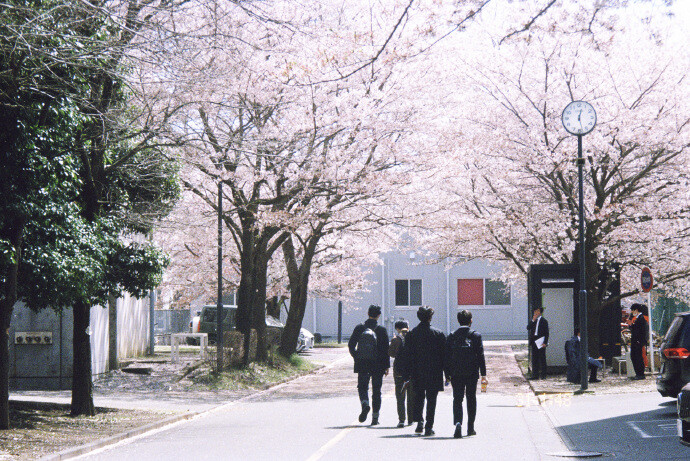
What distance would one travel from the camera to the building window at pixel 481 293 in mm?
50000

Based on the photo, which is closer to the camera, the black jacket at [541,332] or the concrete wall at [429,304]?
the black jacket at [541,332]

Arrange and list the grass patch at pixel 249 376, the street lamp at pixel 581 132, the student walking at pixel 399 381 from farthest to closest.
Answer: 1. the grass patch at pixel 249 376
2. the street lamp at pixel 581 132
3. the student walking at pixel 399 381

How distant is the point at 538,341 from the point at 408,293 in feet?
100

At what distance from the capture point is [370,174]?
22.6m

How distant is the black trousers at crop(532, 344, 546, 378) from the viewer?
21.1 metres

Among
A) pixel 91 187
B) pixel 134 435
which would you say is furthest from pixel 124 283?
pixel 134 435

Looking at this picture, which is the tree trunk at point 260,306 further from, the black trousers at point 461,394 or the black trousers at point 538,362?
the black trousers at point 461,394

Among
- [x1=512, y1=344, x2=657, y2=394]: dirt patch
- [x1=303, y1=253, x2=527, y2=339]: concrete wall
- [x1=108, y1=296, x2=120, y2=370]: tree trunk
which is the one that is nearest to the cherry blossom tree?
[x1=512, y1=344, x2=657, y2=394]: dirt patch

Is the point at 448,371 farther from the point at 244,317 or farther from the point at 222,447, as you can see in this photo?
the point at 244,317

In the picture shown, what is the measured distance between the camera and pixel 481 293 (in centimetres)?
5038

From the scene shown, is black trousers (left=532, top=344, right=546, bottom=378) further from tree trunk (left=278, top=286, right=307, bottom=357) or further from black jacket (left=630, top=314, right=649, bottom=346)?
tree trunk (left=278, top=286, right=307, bottom=357)

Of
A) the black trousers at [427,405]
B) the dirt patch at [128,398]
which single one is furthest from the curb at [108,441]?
the black trousers at [427,405]

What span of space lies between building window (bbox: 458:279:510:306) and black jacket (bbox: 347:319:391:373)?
3801cm

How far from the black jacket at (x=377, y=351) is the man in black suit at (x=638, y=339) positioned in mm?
8746
